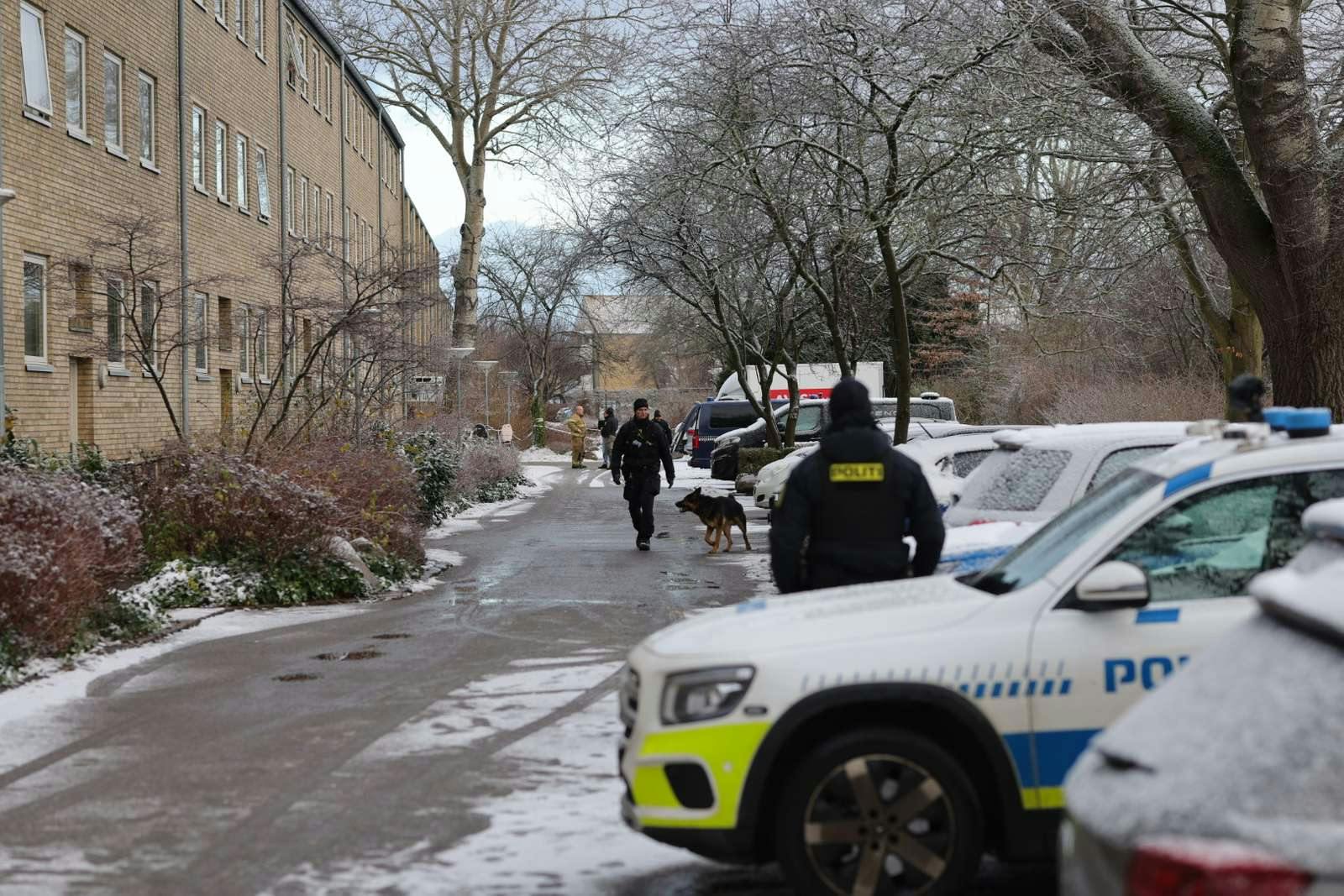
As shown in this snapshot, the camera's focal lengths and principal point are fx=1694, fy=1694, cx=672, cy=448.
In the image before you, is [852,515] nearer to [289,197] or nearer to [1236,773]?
[1236,773]

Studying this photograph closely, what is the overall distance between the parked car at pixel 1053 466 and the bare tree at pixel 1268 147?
19.9ft

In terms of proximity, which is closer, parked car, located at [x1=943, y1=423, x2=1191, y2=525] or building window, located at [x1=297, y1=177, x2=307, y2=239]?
parked car, located at [x1=943, y1=423, x2=1191, y2=525]

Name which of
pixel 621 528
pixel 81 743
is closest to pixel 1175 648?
pixel 81 743

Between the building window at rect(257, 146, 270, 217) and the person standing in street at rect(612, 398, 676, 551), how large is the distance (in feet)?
50.9

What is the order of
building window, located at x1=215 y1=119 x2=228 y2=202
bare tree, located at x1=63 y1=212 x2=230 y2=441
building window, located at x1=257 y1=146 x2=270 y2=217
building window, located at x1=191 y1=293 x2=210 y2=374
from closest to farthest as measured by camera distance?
bare tree, located at x1=63 y1=212 x2=230 y2=441
building window, located at x1=191 y1=293 x2=210 y2=374
building window, located at x1=215 y1=119 x2=228 y2=202
building window, located at x1=257 y1=146 x2=270 y2=217

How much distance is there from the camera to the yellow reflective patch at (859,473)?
22.7 ft

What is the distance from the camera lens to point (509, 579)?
56.8 feet

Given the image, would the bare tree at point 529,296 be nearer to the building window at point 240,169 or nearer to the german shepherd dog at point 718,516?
the building window at point 240,169

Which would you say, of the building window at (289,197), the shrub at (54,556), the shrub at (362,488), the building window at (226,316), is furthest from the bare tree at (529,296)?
the shrub at (54,556)

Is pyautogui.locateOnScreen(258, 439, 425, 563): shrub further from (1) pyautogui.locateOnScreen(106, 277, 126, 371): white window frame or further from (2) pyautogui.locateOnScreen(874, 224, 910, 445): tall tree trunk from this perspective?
(2) pyautogui.locateOnScreen(874, 224, 910, 445): tall tree trunk

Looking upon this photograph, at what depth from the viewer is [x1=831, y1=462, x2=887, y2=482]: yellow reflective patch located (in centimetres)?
693

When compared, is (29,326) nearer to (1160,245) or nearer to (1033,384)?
(1160,245)

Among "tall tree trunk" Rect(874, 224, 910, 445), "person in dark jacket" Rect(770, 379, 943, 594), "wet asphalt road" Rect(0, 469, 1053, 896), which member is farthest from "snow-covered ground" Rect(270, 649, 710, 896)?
"tall tree trunk" Rect(874, 224, 910, 445)

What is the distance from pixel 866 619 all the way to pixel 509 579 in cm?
1213
